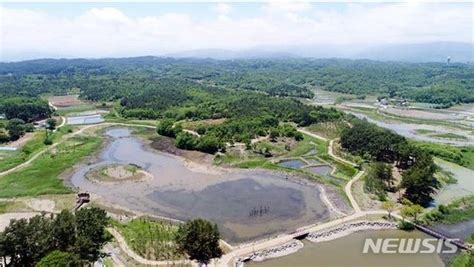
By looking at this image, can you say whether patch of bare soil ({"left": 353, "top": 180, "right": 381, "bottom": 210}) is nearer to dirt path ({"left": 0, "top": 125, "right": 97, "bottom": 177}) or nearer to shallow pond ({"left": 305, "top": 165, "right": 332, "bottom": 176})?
shallow pond ({"left": 305, "top": 165, "right": 332, "bottom": 176})

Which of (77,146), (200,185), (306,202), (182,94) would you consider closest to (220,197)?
(200,185)

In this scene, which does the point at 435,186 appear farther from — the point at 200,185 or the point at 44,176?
the point at 44,176

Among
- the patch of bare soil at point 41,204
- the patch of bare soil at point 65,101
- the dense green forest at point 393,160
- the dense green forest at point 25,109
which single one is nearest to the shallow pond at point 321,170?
the dense green forest at point 393,160

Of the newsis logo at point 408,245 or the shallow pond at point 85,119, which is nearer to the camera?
the newsis logo at point 408,245

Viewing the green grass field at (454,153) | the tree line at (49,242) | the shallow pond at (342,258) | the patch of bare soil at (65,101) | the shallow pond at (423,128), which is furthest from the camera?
the patch of bare soil at (65,101)

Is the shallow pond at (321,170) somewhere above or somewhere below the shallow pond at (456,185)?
below

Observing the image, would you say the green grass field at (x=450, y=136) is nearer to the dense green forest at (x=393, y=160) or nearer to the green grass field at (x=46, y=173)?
the dense green forest at (x=393, y=160)

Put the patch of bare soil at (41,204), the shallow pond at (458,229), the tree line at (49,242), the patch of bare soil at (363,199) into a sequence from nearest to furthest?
the tree line at (49,242), the shallow pond at (458,229), the patch of bare soil at (363,199), the patch of bare soil at (41,204)

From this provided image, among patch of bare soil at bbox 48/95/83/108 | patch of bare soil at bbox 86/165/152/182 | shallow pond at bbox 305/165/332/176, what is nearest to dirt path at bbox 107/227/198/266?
patch of bare soil at bbox 86/165/152/182
